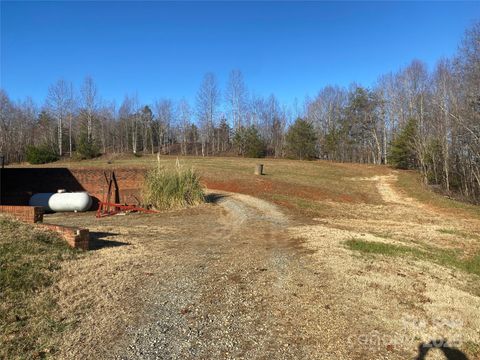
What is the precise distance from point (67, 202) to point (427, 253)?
1309cm

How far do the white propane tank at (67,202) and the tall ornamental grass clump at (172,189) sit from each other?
9.79 ft

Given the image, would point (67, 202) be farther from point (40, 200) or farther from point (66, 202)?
point (40, 200)

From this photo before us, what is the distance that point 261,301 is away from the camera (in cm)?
431

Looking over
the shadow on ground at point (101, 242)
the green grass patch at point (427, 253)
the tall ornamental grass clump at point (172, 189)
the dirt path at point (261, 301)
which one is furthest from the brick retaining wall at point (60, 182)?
the green grass patch at point (427, 253)

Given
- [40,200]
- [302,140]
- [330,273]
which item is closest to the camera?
[330,273]

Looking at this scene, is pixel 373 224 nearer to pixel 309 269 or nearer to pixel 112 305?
pixel 309 269

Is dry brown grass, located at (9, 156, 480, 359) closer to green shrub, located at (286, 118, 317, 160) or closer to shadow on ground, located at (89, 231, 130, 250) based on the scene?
shadow on ground, located at (89, 231, 130, 250)

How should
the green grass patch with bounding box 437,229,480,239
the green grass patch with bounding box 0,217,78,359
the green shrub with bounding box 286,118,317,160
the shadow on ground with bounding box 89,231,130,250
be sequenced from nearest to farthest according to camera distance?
the green grass patch with bounding box 0,217,78,359, the shadow on ground with bounding box 89,231,130,250, the green grass patch with bounding box 437,229,480,239, the green shrub with bounding box 286,118,317,160

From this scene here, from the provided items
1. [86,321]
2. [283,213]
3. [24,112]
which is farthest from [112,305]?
[24,112]

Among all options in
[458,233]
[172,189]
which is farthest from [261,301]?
[172,189]

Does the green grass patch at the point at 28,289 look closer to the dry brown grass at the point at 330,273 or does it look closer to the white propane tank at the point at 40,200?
the dry brown grass at the point at 330,273

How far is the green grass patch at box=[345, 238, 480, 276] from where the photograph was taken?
6.37 meters

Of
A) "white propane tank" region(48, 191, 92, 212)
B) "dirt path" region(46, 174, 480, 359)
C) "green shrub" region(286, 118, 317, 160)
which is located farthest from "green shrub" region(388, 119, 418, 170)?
"white propane tank" region(48, 191, 92, 212)

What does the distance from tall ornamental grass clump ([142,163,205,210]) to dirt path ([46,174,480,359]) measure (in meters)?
4.86
